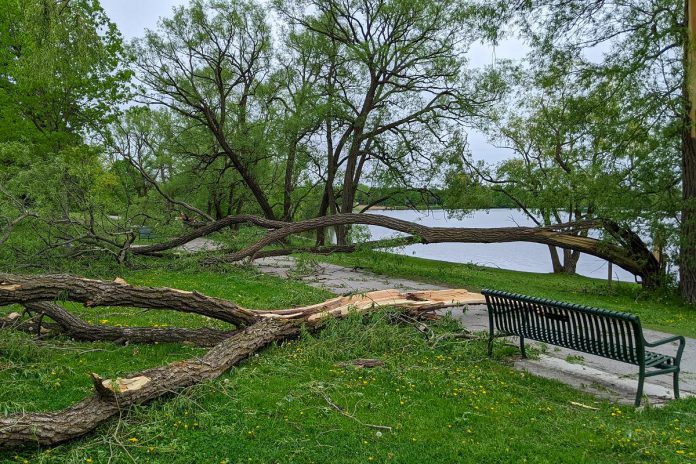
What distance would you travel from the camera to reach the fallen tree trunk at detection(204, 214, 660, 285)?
43.0 ft

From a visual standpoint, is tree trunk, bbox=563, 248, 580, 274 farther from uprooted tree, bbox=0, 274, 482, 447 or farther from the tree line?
uprooted tree, bbox=0, 274, 482, 447

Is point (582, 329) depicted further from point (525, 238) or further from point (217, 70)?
point (217, 70)

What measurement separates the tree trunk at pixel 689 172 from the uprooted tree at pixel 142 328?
738cm

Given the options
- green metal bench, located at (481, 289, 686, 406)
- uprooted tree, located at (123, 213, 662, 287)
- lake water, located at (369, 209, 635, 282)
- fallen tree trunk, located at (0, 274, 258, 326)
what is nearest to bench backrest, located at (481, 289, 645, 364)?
green metal bench, located at (481, 289, 686, 406)

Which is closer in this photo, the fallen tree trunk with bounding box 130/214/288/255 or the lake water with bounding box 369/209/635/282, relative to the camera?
the fallen tree trunk with bounding box 130/214/288/255

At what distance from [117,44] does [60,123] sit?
4.28m

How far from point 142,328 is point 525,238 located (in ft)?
33.8

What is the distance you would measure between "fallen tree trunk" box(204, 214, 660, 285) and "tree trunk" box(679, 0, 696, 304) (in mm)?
964

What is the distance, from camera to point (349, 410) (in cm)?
429

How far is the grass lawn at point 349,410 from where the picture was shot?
11.6 ft

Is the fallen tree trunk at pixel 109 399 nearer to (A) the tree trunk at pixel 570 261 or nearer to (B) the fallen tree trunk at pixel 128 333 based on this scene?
(B) the fallen tree trunk at pixel 128 333

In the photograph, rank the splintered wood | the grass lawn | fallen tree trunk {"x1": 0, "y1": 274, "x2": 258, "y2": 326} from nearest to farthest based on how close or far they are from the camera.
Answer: the grass lawn, fallen tree trunk {"x1": 0, "y1": 274, "x2": 258, "y2": 326}, the splintered wood

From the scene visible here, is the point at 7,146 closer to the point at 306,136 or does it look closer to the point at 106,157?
the point at 306,136

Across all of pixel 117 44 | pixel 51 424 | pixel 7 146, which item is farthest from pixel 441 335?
pixel 117 44
